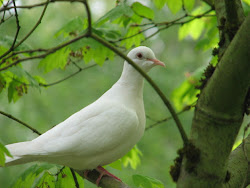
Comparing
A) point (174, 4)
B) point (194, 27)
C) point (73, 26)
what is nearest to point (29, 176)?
point (73, 26)

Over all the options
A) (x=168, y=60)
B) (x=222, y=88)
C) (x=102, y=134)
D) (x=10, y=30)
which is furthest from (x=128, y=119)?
(x=168, y=60)

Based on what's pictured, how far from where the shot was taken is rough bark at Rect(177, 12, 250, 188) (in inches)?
62.7

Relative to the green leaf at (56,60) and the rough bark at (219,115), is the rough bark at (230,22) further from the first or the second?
the green leaf at (56,60)

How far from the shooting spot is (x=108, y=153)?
2.78 m

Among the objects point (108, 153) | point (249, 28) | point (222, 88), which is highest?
point (249, 28)

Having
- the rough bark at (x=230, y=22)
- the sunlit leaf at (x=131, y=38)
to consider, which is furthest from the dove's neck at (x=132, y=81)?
the rough bark at (x=230, y=22)

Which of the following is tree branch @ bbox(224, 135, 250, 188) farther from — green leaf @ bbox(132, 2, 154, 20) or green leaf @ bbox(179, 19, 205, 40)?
green leaf @ bbox(179, 19, 205, 40)

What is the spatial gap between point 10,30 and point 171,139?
463 cm

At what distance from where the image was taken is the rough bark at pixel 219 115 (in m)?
1.59

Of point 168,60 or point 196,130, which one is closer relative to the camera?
point 196,130

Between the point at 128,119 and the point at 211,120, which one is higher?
the point at 211,120

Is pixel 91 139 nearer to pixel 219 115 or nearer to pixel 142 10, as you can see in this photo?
pixel 142 10

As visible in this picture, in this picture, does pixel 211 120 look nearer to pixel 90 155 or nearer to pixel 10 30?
pixel 90 155

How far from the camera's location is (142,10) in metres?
2.89
